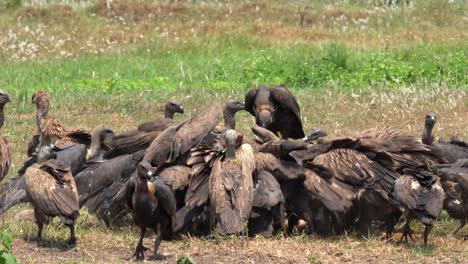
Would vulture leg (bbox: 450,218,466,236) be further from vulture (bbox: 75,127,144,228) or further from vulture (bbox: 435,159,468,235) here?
vulture (bbox: 75,127,144,228)

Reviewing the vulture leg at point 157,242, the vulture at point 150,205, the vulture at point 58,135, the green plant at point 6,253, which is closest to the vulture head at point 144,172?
the vulture at point 150,205

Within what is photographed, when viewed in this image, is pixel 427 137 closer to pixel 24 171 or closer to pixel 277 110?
pixel 277 110

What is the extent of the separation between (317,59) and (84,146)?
28.9 feet

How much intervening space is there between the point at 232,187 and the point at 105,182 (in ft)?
4.94

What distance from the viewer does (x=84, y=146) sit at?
10117 mm

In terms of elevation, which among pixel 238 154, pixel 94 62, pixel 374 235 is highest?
pixel 238 154

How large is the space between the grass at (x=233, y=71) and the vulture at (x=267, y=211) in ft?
0.71

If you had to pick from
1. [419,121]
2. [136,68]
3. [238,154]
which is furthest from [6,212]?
[136,68]

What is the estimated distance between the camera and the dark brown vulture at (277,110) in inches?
464

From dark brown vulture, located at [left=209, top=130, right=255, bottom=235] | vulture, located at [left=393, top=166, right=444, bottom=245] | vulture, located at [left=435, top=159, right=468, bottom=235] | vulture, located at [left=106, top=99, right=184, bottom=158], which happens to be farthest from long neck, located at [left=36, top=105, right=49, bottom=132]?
vulture, located at [left=435, top=159, right=468, bottom=235]

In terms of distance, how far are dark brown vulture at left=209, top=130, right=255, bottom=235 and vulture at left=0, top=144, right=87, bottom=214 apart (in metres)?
1.51

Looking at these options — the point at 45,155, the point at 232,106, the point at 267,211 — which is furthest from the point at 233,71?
the point at 267,211

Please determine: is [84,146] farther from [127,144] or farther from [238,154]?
[238,154]

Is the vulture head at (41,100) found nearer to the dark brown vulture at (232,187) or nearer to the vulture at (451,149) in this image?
the dark brown vulture at (232,187)
